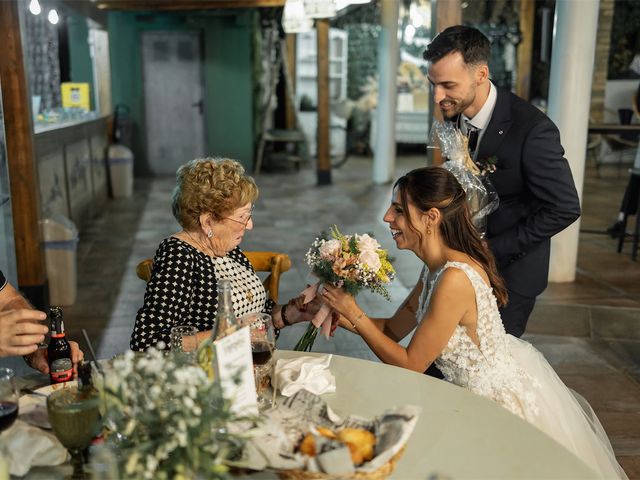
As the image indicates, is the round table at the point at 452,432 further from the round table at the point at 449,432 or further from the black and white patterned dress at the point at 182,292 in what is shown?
the black and white patterned dress at the point at 182,292

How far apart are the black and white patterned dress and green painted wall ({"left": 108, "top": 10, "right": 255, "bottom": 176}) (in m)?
10.2

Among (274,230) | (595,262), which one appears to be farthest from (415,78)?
(595,262)

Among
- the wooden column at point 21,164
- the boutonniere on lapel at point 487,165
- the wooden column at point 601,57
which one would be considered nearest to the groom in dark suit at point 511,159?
the boutonniere on lapel at point 487,165

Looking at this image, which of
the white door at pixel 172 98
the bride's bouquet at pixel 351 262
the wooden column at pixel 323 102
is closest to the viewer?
the bride's bouquet at pixel 351 262

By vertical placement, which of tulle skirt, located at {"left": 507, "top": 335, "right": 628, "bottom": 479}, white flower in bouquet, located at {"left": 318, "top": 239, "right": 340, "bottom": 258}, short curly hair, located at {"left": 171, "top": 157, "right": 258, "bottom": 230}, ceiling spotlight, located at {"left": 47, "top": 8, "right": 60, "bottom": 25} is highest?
ceiling spotlight, located at {"left": 47, "top": 8, "right": 60, "bottom": 25}

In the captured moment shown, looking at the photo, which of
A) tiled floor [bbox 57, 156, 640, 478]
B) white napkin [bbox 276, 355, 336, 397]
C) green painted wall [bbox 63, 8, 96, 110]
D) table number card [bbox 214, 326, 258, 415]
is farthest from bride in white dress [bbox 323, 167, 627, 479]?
green painted wall [bbox 63, 8, 96, 110]

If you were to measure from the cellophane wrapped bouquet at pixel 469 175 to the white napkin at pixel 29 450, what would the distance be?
64.6 inches

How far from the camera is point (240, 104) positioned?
40.2 feet

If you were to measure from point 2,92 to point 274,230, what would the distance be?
11.4 ft

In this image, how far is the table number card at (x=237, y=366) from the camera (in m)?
1.35

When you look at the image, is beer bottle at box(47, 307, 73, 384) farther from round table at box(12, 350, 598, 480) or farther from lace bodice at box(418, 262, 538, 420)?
lace bodice at box(418, 262, 538, 420)

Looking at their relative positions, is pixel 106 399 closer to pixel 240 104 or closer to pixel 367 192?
pixel 367 192

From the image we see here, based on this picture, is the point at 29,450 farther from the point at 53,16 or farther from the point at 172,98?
the point at 172,98

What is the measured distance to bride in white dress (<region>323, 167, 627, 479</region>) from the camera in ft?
6.70
